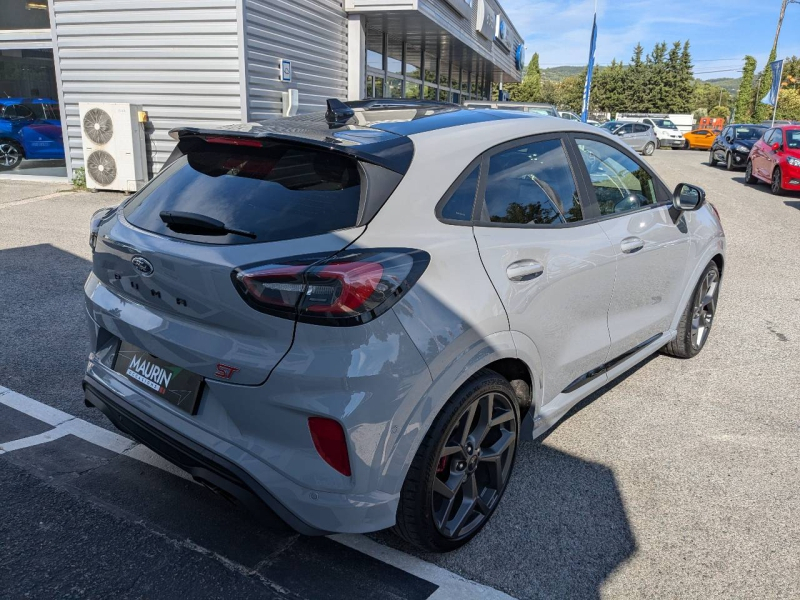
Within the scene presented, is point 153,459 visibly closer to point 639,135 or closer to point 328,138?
point 328,138

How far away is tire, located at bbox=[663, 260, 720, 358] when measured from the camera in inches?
183

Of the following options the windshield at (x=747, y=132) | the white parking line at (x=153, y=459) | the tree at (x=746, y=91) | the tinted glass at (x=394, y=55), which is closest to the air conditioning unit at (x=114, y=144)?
the white parking line at (x=153, y=459)

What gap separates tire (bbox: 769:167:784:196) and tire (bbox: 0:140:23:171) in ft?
54.5

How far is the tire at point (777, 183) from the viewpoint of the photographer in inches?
620

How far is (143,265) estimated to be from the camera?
98.0 inches

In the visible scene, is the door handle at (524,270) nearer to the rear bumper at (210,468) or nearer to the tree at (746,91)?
the rear bumper at (210,468)

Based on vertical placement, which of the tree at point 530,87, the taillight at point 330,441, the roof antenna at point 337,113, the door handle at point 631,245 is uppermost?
the tree at point 530,87

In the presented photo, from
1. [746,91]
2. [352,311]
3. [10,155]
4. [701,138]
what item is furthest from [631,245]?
[746,91]

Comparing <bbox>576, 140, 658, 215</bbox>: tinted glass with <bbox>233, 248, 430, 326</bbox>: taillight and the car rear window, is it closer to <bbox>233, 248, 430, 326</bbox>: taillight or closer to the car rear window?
the car rear window

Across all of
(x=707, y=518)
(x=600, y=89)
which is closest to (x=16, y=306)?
(x=707, y=518)

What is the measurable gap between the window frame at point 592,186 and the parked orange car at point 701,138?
1543 inches

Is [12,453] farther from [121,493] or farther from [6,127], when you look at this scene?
[6,127]

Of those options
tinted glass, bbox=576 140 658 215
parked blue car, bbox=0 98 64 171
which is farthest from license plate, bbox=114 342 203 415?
parked blue car, bbox=0 98 64 171

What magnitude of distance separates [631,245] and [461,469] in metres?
1.68
